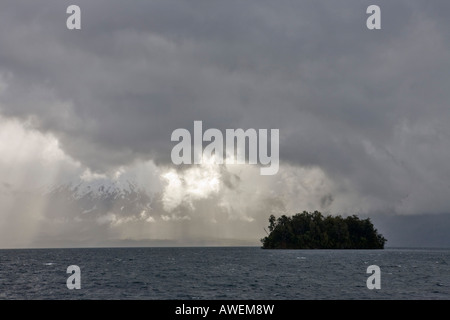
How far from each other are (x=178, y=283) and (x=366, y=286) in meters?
33.0

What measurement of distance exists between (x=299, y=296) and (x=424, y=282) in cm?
3335
